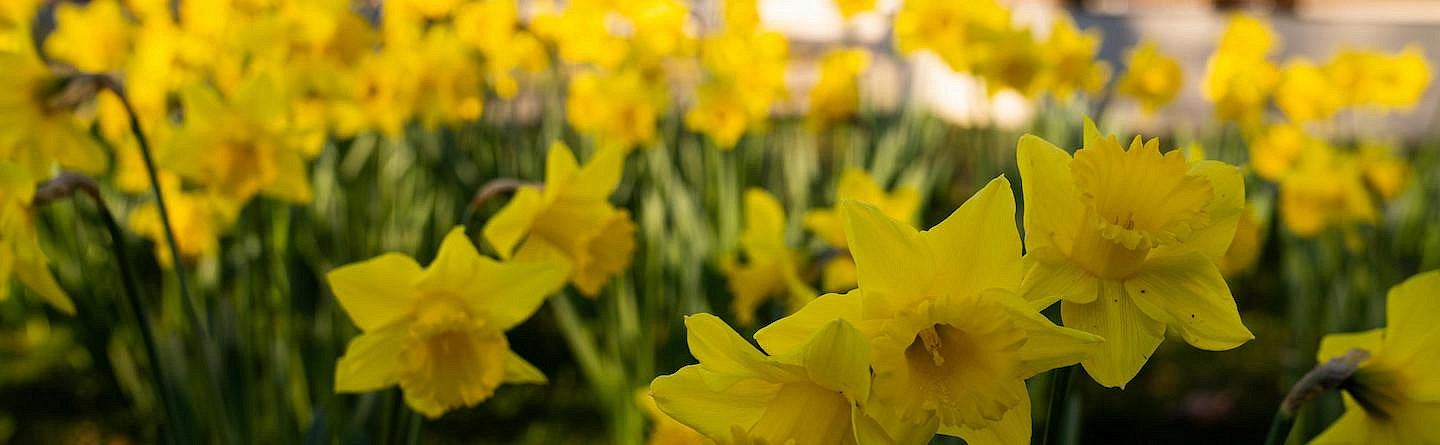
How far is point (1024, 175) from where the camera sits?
0.64m

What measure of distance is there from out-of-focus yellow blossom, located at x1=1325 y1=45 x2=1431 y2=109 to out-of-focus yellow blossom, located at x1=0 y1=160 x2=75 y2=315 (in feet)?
10.8

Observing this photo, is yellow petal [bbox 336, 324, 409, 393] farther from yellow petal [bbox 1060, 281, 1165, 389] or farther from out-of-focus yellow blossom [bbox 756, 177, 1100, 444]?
yellow petal [bbox 1060, 281, 1165, 389]

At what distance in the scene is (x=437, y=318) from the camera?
97cm

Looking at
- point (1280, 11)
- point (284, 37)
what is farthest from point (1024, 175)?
point (1280, 11)

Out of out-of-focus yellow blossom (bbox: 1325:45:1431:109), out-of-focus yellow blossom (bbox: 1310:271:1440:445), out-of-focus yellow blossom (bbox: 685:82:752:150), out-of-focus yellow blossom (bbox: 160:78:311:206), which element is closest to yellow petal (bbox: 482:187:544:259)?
out-of-focus yellow blossom (bbox: 160:78:311:206)

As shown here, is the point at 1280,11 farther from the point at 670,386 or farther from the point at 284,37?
the point at 670,386

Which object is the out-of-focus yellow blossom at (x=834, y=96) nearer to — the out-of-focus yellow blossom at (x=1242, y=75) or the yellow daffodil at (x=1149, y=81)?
the yellow daffodil at (x=1149, y=81)

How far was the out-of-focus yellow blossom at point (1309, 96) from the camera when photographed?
309 centimetres

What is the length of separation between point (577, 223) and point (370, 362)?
0.94 ft

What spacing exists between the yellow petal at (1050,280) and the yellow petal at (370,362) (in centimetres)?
60

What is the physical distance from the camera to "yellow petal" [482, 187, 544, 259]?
1095 mm

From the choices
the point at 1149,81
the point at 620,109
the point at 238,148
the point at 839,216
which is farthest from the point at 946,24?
the point at 238,148

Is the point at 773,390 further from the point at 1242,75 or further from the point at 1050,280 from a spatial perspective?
the point at 1242,75

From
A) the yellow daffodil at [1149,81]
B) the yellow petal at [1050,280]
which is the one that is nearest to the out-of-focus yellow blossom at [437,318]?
the yellow petal at [1050,280]
